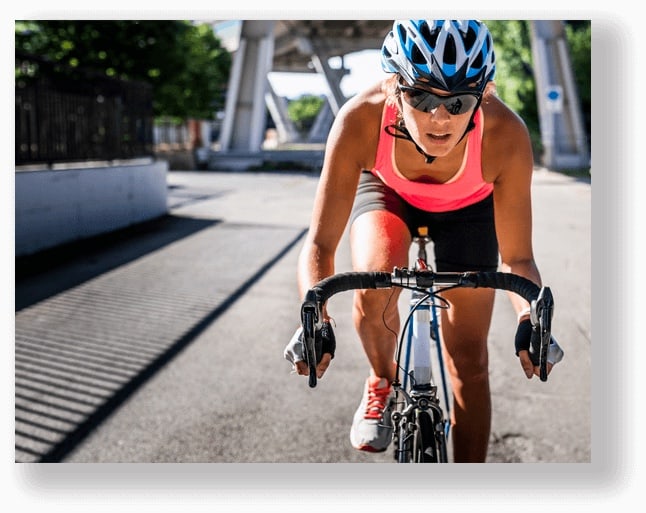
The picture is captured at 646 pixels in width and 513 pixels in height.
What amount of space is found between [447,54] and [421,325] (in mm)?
905

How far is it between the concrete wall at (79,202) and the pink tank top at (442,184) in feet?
26.8

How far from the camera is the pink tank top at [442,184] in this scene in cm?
183

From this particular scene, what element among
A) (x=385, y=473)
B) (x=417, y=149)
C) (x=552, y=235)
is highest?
(x=417, y=149)

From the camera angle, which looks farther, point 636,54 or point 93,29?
point 93,29

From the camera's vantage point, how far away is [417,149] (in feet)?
6.07

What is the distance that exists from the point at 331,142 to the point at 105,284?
7273 mm

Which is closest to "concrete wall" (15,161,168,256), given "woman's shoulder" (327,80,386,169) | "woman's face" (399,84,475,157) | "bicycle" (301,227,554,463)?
"bicycle" (301,227,554,463)

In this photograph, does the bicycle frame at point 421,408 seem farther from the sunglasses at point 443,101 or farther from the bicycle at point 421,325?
the sunglasses at point 443,101

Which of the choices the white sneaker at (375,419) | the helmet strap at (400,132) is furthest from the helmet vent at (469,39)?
the white sneaker at (375,419)

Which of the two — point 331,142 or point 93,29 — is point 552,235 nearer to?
point 331,142

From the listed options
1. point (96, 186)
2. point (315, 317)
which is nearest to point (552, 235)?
point (315, 317)

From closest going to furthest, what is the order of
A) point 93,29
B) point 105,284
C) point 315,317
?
point 315,317 → point 105,284 → point 93,29

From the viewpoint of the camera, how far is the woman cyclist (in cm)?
168

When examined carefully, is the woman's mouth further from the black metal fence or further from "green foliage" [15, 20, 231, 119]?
the black metal fence
